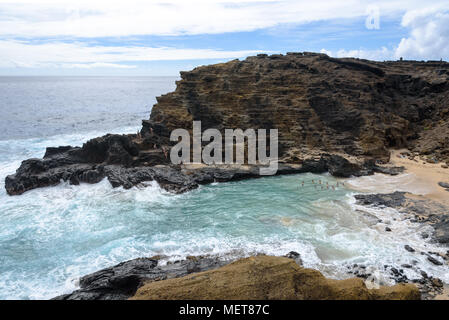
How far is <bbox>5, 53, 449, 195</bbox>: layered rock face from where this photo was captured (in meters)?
24.4

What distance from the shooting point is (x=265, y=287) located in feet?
22.5

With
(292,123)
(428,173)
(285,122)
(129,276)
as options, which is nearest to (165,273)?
(129,276)

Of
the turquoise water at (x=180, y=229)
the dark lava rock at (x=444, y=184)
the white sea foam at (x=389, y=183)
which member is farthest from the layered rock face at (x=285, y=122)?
the dark lava rock at (x=444, y=184)

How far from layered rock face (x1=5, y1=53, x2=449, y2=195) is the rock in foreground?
1569 cm

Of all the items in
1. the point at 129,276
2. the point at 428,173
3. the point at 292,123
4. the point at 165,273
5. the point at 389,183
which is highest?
the point at 292,123

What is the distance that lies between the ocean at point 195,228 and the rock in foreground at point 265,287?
6338 mm

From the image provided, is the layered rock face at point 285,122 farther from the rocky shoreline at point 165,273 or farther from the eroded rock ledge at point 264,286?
the eroded rock ledge at point 264,286

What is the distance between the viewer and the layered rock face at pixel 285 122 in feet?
80.1

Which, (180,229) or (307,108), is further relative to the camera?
(307,108)

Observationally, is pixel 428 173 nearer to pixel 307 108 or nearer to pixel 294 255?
pixel 307 108

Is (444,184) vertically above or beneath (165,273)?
above

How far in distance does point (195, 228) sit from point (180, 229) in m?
0.83
